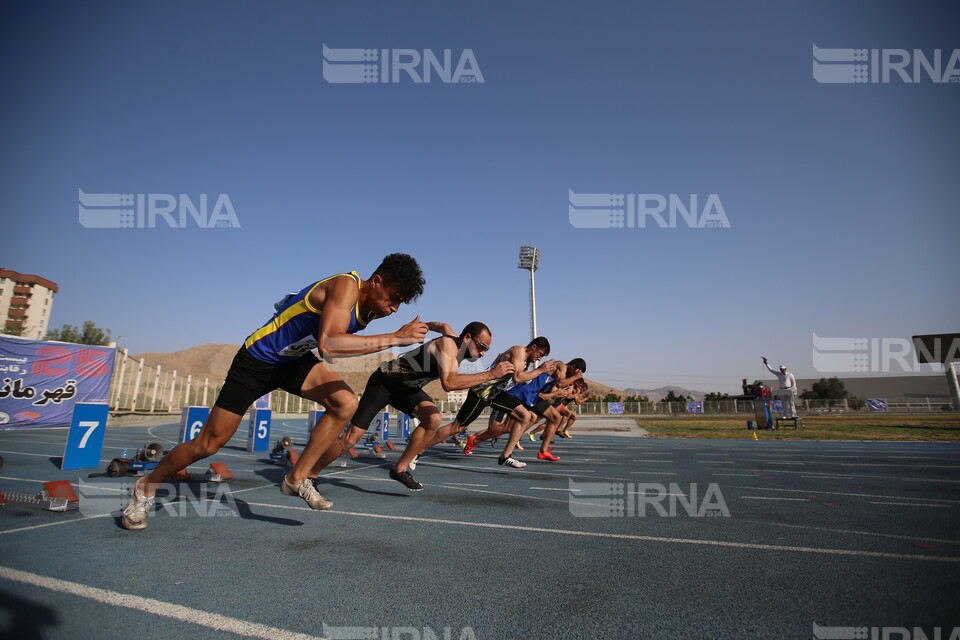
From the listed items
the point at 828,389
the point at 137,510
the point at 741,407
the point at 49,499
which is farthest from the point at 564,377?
the point at 828,389

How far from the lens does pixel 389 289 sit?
3.67 metres

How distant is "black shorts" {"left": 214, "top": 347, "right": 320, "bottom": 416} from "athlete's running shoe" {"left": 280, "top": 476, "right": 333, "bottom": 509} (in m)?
0.79

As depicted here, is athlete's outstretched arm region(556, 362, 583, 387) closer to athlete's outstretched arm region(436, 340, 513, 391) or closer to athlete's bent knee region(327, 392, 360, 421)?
athlete's outstretched arm region(436, 340, 513, 391)

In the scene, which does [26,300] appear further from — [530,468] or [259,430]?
[530,468]

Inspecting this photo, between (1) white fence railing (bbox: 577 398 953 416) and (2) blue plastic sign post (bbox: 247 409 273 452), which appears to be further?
(1) white fence railing (bbox: 577 398 953 416)

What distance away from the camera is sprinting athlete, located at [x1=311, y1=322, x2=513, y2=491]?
493 cm

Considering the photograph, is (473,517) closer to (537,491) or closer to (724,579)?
(537,491)

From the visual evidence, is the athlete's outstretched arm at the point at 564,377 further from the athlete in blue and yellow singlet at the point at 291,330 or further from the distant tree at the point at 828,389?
the distant tree at the point at 828,389

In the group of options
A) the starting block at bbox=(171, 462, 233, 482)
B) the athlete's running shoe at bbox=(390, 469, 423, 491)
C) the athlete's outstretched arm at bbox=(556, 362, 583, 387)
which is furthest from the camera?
the athlete's outstretched arm at bbox=(556, 362, 583, 387)

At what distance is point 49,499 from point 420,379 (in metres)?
3.65

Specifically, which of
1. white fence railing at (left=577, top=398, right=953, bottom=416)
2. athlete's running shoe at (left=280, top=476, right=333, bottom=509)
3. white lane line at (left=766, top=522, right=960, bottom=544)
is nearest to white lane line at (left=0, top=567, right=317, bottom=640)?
athlete's running shoe at (left=280, top=476, right=333, bottom=509)

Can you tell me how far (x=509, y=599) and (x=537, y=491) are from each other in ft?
11.7

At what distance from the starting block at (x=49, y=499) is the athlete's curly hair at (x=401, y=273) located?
12.1ft

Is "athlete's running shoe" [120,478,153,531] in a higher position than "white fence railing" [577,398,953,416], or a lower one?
higher
